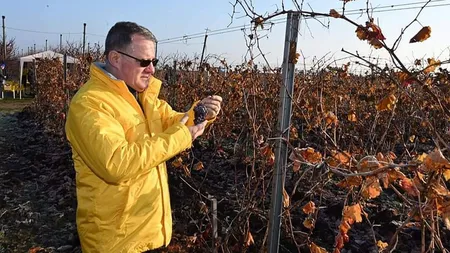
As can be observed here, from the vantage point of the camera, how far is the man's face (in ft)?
6.53

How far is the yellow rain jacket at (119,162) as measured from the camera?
177cm

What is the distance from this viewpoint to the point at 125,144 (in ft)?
5.89

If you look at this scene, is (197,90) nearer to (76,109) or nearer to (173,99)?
(173,99)

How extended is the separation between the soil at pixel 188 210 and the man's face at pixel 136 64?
1.34 meters

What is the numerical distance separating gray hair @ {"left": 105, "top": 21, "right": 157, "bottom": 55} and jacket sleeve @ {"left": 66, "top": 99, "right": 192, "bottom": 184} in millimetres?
293

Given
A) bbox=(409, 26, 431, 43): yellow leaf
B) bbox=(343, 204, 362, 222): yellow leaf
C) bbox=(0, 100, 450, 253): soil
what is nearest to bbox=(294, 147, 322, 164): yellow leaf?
bbox=(343, 204, 362, 222): yellow leaf

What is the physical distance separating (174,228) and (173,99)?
180 inches

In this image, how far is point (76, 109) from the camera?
1.84 metres

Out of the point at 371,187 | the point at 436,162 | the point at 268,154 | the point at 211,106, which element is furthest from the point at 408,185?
the point at 268,154

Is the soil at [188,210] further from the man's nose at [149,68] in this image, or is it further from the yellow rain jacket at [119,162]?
the man's nose at [149,68]

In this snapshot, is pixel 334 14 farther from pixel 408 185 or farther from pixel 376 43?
pixel 408 185

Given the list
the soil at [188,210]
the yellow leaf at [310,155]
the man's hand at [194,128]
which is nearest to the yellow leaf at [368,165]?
the yellow leaf at [310,155]

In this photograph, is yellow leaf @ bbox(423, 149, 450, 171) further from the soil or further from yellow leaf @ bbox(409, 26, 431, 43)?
the soil

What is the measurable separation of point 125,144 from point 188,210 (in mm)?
2858
